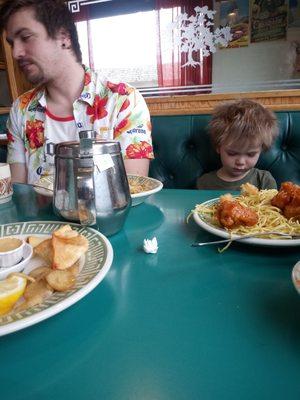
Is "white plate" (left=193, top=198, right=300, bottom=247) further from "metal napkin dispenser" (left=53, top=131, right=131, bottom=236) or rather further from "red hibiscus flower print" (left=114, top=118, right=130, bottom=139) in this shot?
"red hibiscus flower print" (left=114, top=118, right=130, bottom=139)

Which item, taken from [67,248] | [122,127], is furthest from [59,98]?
[67,248]

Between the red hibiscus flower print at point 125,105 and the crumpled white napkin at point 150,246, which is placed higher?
the red hibiscus flower print at point 125,105

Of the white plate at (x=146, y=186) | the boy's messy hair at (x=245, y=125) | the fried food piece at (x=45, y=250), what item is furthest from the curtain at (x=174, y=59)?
the fried food piece at (x=45, y=250)

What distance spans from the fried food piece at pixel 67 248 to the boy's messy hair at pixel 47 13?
3.65ft

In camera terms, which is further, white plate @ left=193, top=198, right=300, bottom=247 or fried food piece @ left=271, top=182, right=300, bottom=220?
fried food piece @ left=271, top=182, right=300, bottom=220

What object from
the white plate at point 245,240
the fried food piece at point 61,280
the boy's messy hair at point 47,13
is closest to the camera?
the fried food piece at point 61,280

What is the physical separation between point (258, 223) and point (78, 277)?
15.1 inches

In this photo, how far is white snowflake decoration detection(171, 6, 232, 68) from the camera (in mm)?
1616

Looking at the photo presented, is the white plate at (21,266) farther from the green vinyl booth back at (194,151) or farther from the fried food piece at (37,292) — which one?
the green vinyl booth back at (194,151)

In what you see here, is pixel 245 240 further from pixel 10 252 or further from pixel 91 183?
pixel 10 252

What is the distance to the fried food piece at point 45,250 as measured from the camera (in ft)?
1.62

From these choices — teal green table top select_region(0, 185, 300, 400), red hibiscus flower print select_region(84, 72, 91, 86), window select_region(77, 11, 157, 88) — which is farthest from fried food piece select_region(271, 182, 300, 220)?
window select_region(77, 11, 157, 88)

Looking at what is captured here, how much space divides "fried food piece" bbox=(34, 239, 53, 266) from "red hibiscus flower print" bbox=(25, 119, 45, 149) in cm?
100

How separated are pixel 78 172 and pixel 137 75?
1.53 meters
